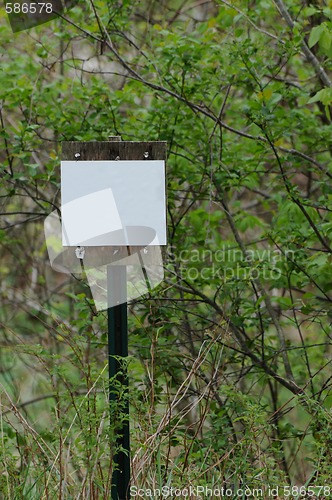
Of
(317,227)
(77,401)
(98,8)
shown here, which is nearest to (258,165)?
(317,227)

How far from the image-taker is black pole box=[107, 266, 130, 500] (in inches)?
125

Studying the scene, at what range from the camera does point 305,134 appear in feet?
18.2

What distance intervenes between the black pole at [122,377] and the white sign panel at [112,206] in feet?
0.49

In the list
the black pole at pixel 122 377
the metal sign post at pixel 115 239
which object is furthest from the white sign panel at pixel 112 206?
the black pole at pixel 122 377

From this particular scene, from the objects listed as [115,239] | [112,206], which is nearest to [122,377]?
[115,239]

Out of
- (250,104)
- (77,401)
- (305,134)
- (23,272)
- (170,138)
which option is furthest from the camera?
(23,272)

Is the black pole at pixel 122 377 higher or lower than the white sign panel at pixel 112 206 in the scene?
lower

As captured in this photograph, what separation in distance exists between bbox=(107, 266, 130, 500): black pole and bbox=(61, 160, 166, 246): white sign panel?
150 millimetres

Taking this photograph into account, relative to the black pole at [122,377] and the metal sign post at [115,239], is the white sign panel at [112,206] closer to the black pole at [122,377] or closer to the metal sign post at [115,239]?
the metal sign post at [115,239]

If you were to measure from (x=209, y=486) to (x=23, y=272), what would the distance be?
14.6 feet

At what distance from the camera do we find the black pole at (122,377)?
3176 millimetres

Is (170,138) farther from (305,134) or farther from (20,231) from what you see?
(20,231)

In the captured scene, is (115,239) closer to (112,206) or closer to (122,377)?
(112,206)

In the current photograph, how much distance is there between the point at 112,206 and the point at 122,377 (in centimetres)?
66
